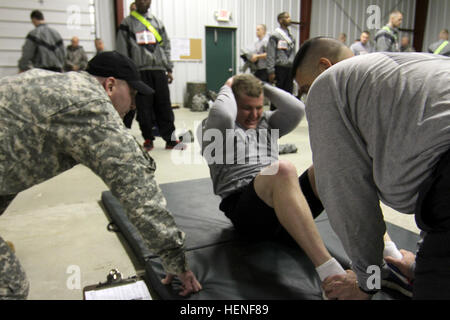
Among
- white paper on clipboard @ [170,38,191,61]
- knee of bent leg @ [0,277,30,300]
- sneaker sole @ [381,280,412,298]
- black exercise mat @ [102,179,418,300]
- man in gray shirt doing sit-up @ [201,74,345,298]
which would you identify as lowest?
black exercise mat @ [102,179,418,300]

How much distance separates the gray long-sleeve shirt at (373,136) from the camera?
83 cm

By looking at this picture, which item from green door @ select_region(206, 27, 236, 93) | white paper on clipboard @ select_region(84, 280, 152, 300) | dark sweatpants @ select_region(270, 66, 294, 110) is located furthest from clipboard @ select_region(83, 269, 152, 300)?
green door @ select_region(206, 27, 236, 93)

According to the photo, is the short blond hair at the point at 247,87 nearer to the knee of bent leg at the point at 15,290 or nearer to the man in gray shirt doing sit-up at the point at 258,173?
the man in gray shirt doing sit-up at the point at 258,173

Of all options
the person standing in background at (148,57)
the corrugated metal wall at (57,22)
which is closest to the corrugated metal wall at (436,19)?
the corrugated metal wall at (57,22)

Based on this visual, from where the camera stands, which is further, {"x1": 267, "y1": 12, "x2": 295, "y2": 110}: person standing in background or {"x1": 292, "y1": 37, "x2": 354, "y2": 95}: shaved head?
{"x1": 267, "y1": 12, "x2": 295, "y2": 110}: person standing in background

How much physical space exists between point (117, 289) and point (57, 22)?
742 centimetres

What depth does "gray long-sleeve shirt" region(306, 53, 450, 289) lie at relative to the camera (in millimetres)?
834

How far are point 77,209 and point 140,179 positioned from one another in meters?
1.57

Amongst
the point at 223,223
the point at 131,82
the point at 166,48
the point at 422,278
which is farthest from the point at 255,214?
the point at 166,48

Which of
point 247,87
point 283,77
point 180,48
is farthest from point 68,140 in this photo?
point 180,48

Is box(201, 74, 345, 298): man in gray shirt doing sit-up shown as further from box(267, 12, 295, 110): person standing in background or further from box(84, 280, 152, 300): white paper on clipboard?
box(267, 12, 295, 110): person standing in background

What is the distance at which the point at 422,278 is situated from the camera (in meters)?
0.88

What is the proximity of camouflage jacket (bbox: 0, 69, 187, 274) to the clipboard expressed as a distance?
0.40 m

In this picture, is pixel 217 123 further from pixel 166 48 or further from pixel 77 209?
pixel 166 48
